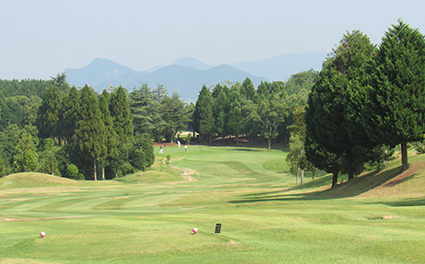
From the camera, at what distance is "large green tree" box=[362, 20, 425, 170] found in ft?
81.5

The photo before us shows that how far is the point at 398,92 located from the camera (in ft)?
81.7

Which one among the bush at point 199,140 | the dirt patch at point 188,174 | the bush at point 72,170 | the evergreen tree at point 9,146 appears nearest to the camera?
the dirt patch at point 188,174

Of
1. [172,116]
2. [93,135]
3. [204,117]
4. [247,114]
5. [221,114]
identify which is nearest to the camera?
[93,135]

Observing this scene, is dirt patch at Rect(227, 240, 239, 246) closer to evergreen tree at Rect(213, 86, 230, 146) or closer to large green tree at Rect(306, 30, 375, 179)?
large green tree at Rect(306, 30, 375, 179)

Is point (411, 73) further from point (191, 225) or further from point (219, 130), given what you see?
point (219, 130)

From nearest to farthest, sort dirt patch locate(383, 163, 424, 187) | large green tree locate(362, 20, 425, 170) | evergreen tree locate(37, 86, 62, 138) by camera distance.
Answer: large green tree locate(362, 20, 425, 170) < dirt patch locate(383, 163, 424, 187) < evergreen tree locate(37, 86, 62, 138)

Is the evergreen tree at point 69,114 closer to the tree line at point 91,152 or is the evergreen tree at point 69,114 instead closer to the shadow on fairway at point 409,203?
the tree line at point 91,152

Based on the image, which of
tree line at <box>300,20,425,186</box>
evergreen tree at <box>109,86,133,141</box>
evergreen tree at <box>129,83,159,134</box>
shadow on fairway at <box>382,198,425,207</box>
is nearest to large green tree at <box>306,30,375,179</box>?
tree line at <box>300,20,425,186</box>

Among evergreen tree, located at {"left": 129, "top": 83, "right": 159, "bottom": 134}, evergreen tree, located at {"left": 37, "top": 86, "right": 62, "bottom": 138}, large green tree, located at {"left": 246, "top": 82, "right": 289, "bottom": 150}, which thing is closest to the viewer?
evergreen tree, located at {"left": 37, "top": 86, "right": 62, "bottom": 138}

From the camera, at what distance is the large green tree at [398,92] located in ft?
81.5

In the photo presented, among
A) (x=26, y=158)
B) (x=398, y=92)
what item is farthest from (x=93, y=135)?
(x=398, y=92)

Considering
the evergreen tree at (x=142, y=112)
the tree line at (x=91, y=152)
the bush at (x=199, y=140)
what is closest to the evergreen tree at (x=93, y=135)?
the tree line at (x=91, y=152)

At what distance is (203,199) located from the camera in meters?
33.5

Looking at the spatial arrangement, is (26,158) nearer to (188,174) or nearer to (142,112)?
(188,174)
